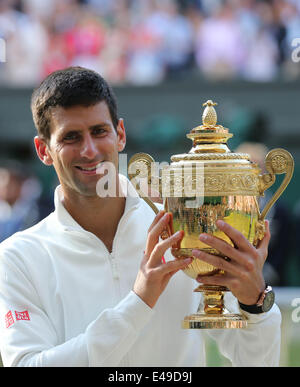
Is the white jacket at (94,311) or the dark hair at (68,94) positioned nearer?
the white jacket at (94,311)

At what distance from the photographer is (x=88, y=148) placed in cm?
232

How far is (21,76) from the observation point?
11.1 metres

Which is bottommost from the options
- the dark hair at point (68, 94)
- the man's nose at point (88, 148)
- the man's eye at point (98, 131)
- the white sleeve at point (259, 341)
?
the white sleeve at point (259, 341)

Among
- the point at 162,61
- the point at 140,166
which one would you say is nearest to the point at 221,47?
the point at 162,61

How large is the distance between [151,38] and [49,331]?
9396mm

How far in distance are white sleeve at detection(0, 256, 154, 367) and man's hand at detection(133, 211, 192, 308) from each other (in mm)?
30

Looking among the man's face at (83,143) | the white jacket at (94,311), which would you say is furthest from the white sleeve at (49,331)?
the man's face at (83,143)

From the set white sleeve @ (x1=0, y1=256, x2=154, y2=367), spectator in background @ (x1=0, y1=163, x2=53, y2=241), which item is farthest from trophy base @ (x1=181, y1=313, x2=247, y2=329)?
spectator in background @ (x1=0, y1=163, x2=53, y2=241)

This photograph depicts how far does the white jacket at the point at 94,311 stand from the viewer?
2166 mm

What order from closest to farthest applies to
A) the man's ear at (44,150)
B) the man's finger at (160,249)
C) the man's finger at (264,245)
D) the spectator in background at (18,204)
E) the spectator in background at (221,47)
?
1. the man's finger at (160,249)
2. the man's finger at (264,245)
3. the man's ear at (44,150)
4. the spectator in background at (18,204)
5. the spectator in background at (221,47)

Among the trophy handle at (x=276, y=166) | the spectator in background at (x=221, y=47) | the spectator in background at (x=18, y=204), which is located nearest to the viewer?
the trophy handle at (x=276, y=166)

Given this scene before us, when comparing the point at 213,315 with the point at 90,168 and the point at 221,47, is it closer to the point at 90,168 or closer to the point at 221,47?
the point at 90,168

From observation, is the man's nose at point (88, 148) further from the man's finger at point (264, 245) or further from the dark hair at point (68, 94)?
the man's finger at point (264, 245)
